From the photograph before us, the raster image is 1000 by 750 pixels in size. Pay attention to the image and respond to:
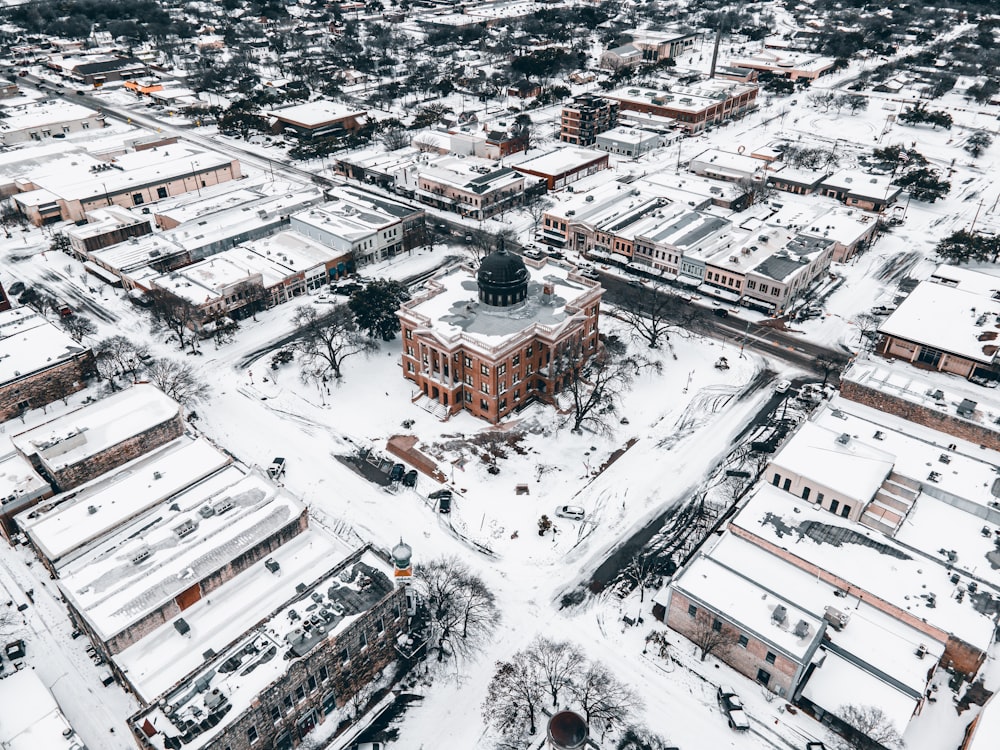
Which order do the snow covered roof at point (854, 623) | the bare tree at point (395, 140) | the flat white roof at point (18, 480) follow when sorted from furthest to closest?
1. the bare tree at point (395, 140)
2. the flat white roof at point (18, 480)
3. the snow covered roof at point (854, 623)

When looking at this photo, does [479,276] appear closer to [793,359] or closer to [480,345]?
[480,345]

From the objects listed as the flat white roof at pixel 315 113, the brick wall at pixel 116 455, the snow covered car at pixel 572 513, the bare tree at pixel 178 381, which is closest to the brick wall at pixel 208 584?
the brick wall at pixel 116 455

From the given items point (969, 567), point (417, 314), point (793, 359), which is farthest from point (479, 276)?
point (969, 567)

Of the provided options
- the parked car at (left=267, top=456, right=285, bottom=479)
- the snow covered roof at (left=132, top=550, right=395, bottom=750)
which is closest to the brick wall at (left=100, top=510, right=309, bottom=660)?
the snow covered roof at (left=132, top=550, right=395, bottom=750)

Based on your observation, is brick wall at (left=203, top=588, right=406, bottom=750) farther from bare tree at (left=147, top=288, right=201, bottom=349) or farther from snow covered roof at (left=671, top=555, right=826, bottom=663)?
bare tree at (left=147, top=288, right=201, bottom=349)

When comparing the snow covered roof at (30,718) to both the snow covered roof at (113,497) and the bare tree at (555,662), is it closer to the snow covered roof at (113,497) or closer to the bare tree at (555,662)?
the snow covered roof at (113,497)

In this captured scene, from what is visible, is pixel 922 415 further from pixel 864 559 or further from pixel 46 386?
pixel 46 386
